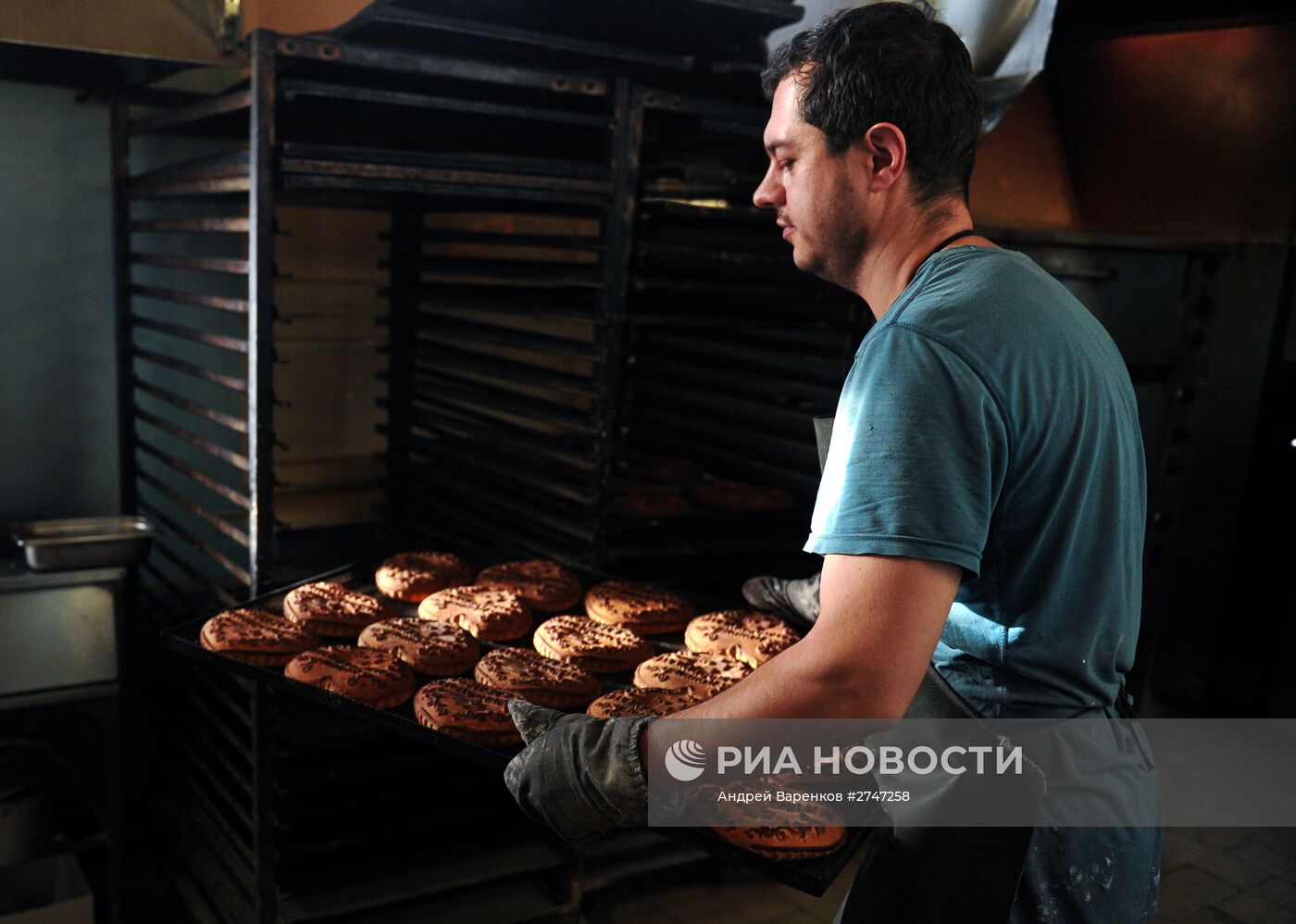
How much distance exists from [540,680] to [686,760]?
0.78m

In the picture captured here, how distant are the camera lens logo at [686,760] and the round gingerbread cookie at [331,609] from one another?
1.22 m

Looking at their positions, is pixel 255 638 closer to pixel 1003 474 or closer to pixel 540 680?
pixel 540 680

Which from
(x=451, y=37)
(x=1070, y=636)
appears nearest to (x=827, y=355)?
(x=451, y=37)

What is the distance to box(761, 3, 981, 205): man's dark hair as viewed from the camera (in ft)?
5.08

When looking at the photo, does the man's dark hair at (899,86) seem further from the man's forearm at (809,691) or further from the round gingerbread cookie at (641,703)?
the round gingerbread cookie at (641,703)

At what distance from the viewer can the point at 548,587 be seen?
282 cm

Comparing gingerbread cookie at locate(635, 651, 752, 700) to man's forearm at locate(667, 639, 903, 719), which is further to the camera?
gingerbread cookie at locate(635, 651, 752, 700)

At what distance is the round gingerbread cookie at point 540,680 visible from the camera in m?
2.27

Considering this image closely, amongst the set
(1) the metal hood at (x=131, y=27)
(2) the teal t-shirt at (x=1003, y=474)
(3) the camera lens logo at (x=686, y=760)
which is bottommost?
(3) the camera lens logo at (x=686, y=760)

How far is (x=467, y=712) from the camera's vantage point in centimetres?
209

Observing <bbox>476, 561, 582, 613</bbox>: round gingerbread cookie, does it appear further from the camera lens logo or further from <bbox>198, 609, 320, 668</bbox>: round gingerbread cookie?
the camera lens logo

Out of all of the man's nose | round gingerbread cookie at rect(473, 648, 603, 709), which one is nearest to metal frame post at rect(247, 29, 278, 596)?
round gingerbread cookie at rect(473, 648, 603, 709)

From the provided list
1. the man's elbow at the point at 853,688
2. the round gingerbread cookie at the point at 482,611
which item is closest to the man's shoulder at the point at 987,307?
the man's elbow at the point at 853,688

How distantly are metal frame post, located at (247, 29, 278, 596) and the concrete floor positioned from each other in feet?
5.31
